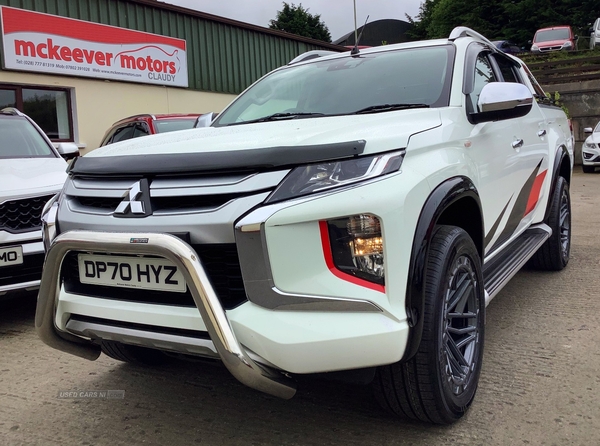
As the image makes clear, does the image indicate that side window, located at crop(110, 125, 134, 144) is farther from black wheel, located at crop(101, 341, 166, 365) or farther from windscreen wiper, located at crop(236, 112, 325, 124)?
black wheel, located at crop(101, 341, 166, 365)

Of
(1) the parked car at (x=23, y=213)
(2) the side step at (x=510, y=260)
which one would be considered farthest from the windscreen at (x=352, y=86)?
(1) the parked car at (x=23, y=213)

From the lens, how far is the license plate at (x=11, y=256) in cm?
372

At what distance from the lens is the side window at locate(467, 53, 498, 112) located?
294cm

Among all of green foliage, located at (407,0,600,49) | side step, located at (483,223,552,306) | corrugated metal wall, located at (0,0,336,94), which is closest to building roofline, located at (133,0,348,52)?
corrugated metal wall, located at (0,0,336,94)

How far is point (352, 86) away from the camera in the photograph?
10.3 ft

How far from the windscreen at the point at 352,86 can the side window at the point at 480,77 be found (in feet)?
0.58

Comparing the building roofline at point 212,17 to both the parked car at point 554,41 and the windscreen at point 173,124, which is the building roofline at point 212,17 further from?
the parked car at point 554,41

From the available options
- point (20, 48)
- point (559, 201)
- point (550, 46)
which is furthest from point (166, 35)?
point (550, 46)

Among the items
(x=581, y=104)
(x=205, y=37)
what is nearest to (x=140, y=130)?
(x=205, y=37)

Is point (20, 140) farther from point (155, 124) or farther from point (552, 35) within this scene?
point (552, 35)

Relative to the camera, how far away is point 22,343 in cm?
362

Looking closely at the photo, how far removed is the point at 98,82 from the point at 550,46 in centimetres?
1924

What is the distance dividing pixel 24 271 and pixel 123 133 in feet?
15.2

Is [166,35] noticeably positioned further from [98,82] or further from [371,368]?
[371,368]
